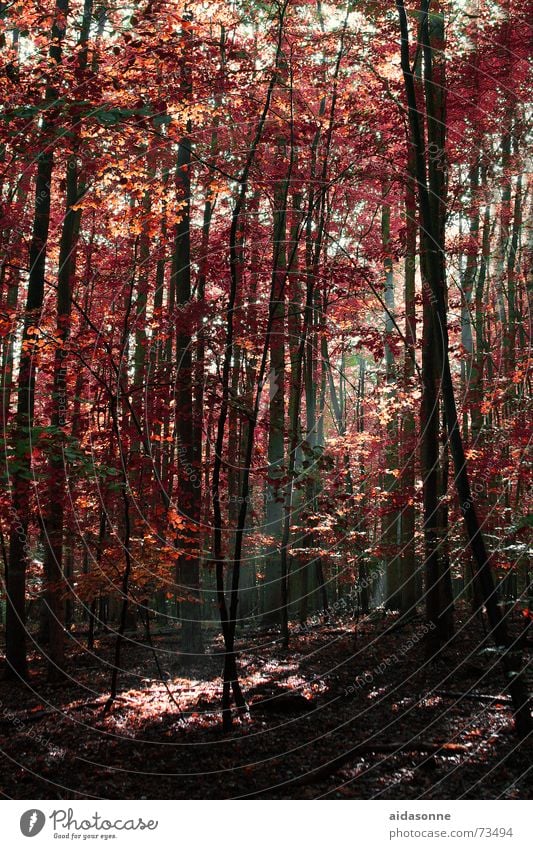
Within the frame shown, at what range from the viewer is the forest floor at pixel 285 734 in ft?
23.9

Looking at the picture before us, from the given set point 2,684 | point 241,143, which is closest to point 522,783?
point 2,684

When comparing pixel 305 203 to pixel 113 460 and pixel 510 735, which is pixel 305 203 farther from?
pixel 510 735

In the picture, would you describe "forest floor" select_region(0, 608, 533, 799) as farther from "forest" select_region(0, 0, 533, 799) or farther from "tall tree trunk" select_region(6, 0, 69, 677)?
"tall tree trunk" select_region(6, 0, 69, 677)

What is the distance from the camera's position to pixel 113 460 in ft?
39.5

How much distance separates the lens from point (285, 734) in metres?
9.16
